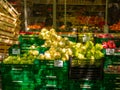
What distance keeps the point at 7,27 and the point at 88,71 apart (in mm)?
4601

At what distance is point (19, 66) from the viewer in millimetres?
7734

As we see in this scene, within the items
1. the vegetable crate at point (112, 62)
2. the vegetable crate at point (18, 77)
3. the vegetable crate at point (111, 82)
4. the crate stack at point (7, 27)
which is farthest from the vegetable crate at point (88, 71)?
the crate stack at point (7, 27)

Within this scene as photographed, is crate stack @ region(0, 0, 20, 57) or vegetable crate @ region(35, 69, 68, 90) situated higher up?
crate stack @ region(0, 0, 20, 57)

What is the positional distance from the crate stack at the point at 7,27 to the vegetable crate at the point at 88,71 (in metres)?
3.64

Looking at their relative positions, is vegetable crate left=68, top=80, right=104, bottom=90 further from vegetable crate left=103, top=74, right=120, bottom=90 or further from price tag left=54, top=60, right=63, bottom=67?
price tag left=54, top=60, right=63, bottom=67

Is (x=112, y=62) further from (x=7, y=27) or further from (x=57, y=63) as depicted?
(x=7, y=27)

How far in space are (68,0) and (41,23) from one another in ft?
3.76

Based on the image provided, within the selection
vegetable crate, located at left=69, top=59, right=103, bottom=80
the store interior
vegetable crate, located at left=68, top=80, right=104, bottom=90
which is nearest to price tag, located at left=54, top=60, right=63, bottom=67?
the store interior

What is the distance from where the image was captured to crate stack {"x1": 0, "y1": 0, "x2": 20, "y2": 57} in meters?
11.3

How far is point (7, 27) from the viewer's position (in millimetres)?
11852

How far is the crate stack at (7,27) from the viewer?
11.3m

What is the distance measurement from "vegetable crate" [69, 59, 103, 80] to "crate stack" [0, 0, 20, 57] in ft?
11.9

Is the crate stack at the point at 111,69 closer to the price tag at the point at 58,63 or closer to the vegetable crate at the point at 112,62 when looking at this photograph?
the vegetable crate at the point at 112,62

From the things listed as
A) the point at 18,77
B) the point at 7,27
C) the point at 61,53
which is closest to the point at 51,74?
the point at 18,77
